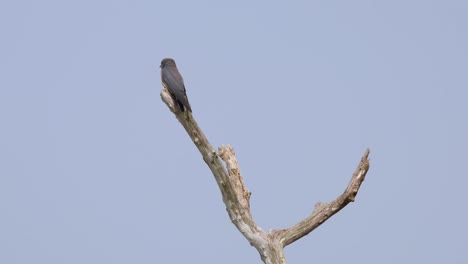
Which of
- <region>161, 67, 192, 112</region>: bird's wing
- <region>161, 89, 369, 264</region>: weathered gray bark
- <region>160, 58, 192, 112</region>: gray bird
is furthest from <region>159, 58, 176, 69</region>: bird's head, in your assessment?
<region>161, 89, 369, 264</region>: weathered gray bark

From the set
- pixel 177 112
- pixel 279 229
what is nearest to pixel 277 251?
pixel 279 229

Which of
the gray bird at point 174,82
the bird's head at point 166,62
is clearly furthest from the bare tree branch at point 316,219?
the bird's head at point 166,62

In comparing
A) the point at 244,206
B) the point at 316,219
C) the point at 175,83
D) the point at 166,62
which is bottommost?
the point at 316,219

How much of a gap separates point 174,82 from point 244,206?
1999mm

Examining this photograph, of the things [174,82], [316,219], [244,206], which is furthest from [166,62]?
[316,219]

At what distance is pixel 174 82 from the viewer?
9.56 meters

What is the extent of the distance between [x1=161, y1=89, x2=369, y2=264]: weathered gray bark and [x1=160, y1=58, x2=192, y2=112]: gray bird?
97 millimetres

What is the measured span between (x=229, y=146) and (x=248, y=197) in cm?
77

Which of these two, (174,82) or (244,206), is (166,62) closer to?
(174,82)

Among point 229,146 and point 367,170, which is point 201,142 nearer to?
point 229,146

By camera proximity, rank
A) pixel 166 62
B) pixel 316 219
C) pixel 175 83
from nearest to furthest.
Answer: pixel 316 219 < pixel 175 83 < pixel 166 62

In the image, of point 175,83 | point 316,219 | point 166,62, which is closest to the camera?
point 316,219

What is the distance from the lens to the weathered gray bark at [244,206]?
9109mm

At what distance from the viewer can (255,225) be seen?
9.41 metres
